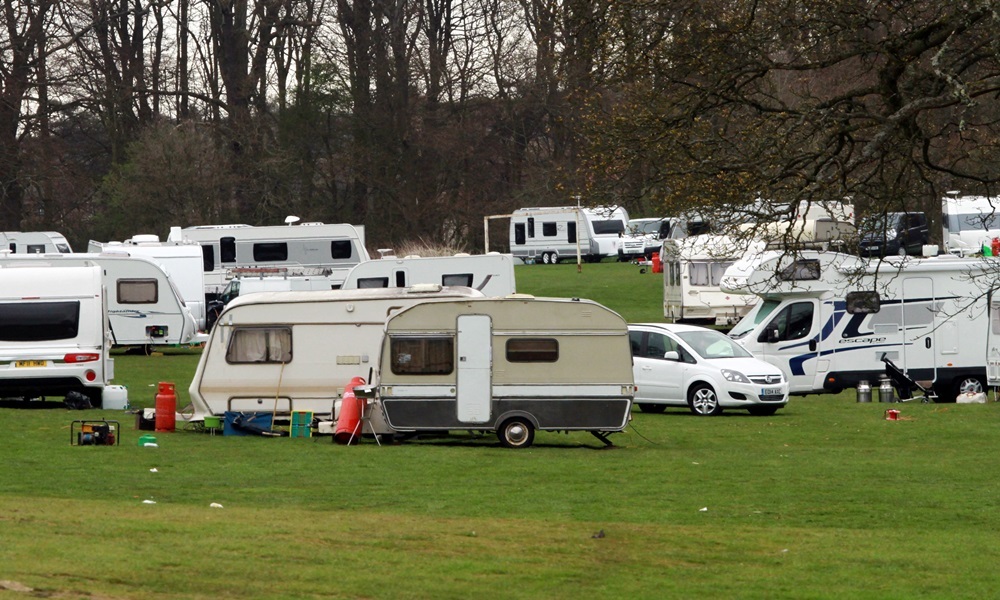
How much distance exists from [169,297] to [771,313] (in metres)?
15.1

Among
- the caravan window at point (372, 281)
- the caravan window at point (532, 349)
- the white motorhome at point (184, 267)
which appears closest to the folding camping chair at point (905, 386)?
the caravan window at point (532, 349)

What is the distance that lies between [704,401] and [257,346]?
768 cm

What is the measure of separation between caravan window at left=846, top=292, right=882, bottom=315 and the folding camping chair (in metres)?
1.07

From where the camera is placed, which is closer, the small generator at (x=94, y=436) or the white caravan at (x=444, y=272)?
the small generator at (x=94, y=436)

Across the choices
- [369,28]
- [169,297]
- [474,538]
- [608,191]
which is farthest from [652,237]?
[474,538]

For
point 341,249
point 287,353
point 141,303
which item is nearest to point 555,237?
point 341,249

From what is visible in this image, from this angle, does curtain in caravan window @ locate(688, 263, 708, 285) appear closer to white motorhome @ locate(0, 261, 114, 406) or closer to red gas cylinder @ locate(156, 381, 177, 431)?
white motorhome @ locate(0, 261, 114, 406)

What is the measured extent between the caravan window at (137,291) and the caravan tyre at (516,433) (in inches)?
717

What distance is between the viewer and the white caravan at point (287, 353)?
1992 centimetres

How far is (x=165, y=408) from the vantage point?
63.9ft

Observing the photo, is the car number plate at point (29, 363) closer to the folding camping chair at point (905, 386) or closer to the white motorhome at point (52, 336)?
the white motorhome at point (52, 336)

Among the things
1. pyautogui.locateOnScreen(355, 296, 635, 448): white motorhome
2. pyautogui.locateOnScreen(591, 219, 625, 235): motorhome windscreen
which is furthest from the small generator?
pyautogui.locateOnScreen(591, 219, 625, 235): motorhome windscreen

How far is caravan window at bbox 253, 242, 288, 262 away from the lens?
154 ft

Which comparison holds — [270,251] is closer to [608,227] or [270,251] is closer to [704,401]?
[608,227]
